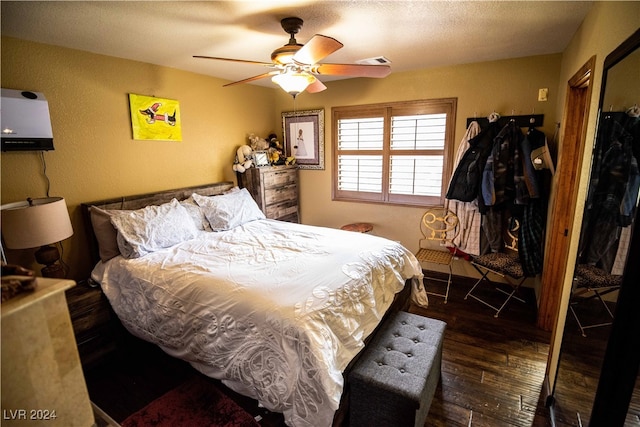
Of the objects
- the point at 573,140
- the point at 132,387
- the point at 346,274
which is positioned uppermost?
the point at 573,140

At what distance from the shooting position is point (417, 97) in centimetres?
346

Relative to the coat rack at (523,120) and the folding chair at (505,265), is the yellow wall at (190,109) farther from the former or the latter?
the folding chair at (505,265)

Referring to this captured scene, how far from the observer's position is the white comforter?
4.88 ft

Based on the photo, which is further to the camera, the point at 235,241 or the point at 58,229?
the point at 235,241

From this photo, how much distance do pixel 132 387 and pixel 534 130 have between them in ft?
12.8

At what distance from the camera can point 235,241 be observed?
272cm

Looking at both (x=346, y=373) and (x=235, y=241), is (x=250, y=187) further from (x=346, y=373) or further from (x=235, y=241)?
(x=346, y=373)

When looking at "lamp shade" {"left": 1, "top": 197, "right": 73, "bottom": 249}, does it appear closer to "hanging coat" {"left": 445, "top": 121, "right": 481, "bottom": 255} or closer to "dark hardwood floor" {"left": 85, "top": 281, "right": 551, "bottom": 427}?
"dark hardwood floor" {"left": 85, "top": 281, "right": 551, "bottom": 427}

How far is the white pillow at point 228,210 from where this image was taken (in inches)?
A: 122

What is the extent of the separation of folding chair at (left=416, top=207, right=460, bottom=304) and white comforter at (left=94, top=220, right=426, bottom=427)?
2.58ft

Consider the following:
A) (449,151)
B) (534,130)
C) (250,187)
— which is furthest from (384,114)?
(250,187)

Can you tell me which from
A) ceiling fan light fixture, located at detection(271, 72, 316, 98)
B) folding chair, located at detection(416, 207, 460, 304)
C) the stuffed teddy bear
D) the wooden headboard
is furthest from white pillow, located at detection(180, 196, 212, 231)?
folding chair, located at detection(416, 207, 460, 304)

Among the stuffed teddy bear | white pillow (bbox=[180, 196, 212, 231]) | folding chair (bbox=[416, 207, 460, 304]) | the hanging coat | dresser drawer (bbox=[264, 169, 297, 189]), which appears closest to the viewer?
white pillow (bbox=[180, 196, 212, 231])

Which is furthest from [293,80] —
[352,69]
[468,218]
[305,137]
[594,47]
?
[468,218]
